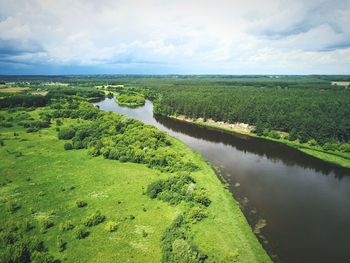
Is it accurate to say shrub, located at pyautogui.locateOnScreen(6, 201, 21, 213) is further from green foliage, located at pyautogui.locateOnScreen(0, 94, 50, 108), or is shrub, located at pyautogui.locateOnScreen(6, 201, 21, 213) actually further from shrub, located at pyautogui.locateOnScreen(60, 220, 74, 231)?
green foliage, located at pyautogui.locateOnScreen(0, 94, 50, 108)

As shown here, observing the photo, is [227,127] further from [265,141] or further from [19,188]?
[19,188]

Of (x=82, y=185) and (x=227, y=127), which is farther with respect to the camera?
(x=227, y=127)

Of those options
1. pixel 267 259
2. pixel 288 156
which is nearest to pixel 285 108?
pixel 288 156

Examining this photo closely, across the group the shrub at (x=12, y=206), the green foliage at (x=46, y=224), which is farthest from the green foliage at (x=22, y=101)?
the green foliage at (x=46, y=224)

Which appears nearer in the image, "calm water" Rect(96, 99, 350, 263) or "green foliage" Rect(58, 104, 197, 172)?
"calm water" Rect(96, 99, 350, 263)

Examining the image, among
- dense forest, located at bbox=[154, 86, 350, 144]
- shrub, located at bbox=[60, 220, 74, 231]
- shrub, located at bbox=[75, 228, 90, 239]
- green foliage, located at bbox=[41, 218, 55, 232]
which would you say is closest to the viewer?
shrub, located at bbox=[75, 228, 90, 239]

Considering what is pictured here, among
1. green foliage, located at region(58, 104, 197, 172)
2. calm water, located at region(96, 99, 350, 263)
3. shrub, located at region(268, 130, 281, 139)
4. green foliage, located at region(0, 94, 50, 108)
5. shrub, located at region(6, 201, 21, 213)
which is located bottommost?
calm water, located at region(96, 99, 350, 263)

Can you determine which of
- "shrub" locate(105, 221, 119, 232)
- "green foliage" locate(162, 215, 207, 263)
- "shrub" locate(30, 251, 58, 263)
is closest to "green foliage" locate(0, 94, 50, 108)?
"shrub" locate(105, 221, 119, 232)
